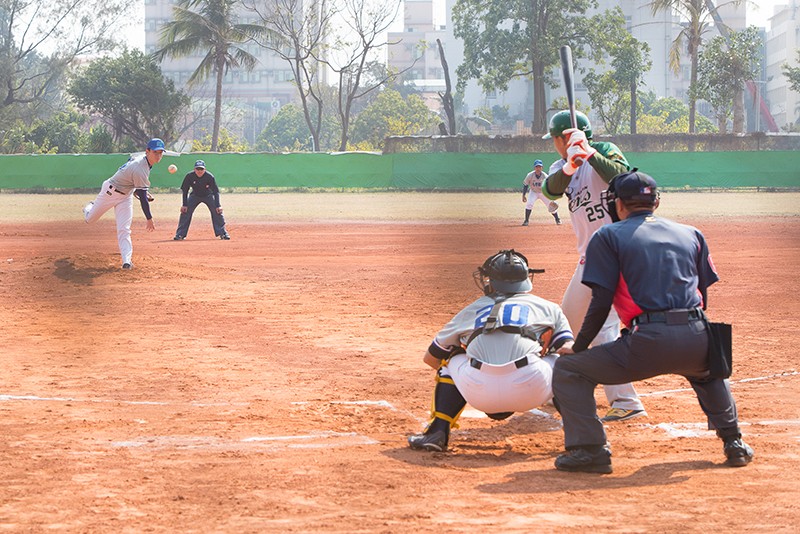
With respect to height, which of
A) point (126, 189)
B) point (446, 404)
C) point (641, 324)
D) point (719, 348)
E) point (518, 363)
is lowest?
point (446, 404)

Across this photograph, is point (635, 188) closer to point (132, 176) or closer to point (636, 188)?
point (636, 188)

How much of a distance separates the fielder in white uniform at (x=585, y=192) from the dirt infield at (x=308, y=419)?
30 centimetres

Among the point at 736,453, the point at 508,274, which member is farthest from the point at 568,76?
the point at 736,453

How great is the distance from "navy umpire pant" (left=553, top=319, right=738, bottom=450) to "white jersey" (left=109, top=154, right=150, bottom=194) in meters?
11.1

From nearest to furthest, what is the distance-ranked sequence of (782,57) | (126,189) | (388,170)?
(126,189) < (388,170) < (782,57)

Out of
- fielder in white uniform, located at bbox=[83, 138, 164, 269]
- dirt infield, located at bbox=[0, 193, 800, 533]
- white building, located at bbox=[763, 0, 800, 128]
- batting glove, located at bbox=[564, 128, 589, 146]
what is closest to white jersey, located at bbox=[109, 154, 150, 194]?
fielder in white uniform, located at bbox=[83, 138, 164, 269]

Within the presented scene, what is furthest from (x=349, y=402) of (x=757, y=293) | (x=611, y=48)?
(x=611, y=48)

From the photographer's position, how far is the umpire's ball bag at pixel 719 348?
5570 mm

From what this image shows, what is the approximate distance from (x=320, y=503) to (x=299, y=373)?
3939mm

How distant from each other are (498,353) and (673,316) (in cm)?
98

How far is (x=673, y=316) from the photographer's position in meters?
5.54

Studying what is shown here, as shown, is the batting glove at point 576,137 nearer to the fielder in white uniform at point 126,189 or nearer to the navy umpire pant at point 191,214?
the fielder in white uniform at point 126,189

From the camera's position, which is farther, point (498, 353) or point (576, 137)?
point (576, 137)

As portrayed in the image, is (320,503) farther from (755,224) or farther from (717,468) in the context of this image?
(755,224)
